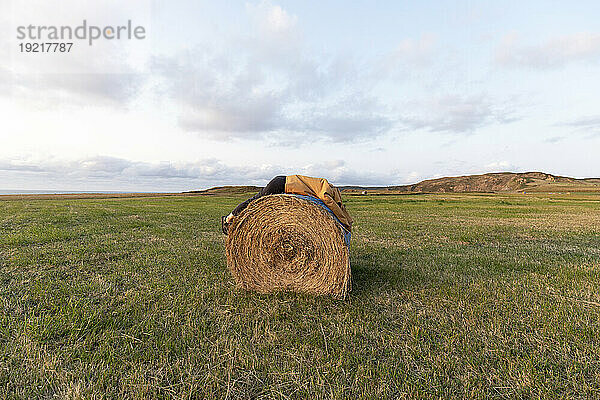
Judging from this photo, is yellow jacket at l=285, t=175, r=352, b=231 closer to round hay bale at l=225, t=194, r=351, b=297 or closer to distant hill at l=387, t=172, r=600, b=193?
round hay bale at l=225, t=194, r=351, b=297

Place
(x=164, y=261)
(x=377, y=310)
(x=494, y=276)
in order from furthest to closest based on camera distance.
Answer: (x=164, y=261), (x=494, y=276), (x=377, y=310)

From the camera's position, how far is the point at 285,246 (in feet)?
16.4

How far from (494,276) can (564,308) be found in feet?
5.19

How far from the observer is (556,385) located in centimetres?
254

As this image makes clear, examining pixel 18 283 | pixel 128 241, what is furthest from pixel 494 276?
pixel 128 241

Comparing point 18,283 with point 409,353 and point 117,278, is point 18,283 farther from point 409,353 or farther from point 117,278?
point 409,353

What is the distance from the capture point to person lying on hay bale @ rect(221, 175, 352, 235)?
197 inches

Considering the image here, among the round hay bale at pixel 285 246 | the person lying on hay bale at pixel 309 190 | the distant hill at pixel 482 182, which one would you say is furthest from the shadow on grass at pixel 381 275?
the distant hill at pixel 482 182

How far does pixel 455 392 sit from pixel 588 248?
905 cm

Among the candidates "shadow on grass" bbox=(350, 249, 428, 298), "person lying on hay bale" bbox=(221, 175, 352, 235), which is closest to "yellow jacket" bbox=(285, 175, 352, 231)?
"person lying on hay bale" bbox=(221, 175, 352, 235)

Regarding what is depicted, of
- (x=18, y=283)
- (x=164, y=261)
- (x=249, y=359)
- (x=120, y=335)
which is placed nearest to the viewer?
(x=249, y=359)

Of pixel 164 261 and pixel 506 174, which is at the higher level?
pixel 506 174

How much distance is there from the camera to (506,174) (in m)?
120

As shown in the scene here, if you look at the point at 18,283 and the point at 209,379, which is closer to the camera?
the point at 209,379
